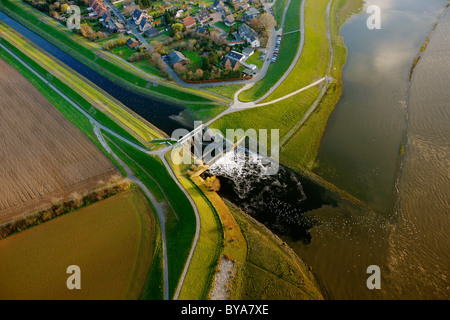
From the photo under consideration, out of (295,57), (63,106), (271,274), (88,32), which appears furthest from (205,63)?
(271,274)

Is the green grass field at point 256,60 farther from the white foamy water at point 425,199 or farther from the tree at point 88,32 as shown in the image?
the tree at point 88,32

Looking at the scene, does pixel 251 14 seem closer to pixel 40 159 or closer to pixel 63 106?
pixel 63 106

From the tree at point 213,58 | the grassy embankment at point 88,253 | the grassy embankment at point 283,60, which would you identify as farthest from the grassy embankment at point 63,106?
the tree at point 213,58

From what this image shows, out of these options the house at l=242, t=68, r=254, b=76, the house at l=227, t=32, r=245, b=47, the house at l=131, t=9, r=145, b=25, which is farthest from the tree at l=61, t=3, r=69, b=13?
the house at l=242, t=68, r=254, b=76

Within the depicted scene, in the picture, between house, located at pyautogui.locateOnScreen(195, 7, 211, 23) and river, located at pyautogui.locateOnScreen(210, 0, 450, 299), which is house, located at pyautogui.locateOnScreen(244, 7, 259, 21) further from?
river, located at pyautogui.locateOnScreen(210, 0, 450, 299)
